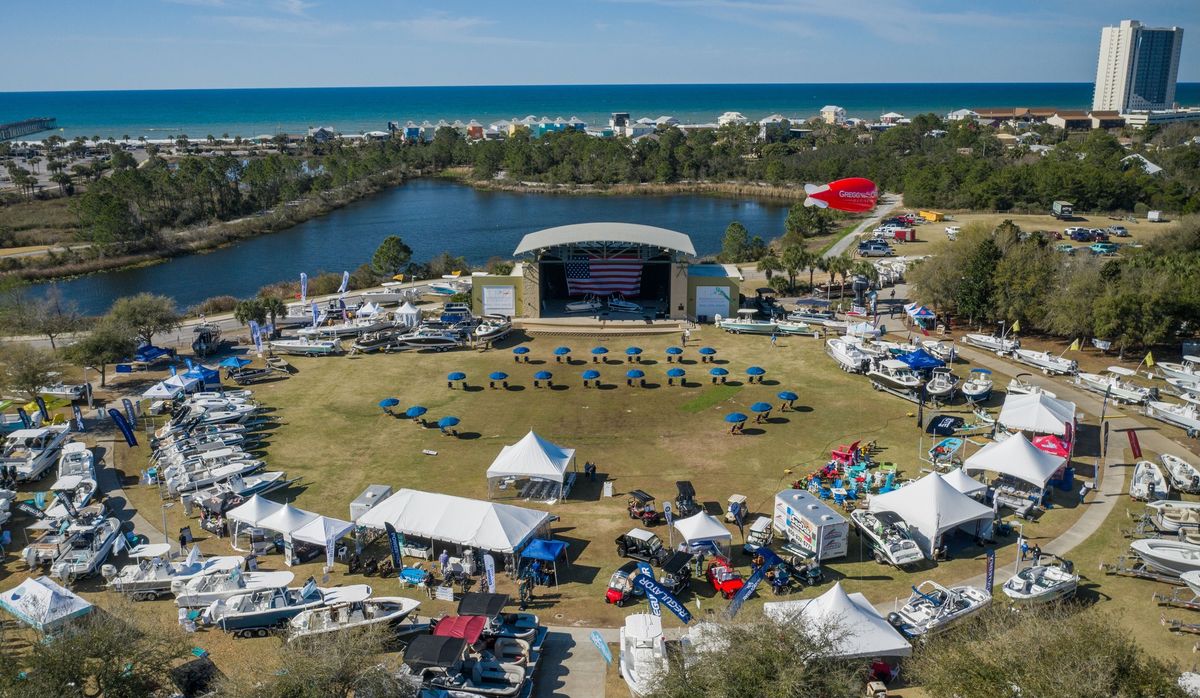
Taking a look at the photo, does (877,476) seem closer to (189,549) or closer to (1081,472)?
(1081,472)

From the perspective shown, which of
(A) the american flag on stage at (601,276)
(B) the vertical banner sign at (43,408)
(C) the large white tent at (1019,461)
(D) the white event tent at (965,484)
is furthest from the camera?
(A) the american flag on stage at (601,276)

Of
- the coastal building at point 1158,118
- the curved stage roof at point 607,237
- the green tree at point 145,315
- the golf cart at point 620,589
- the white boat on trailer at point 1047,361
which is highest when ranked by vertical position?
the coastal building at point 1158,118

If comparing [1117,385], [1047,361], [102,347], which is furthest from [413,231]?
[1117,385]

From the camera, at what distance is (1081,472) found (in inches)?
1125

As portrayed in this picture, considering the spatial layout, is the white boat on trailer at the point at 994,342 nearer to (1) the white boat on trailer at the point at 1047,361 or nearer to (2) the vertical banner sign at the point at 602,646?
(1) the white boat on trailer at the point at 1047,361

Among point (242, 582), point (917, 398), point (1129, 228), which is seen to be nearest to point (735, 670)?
point (242, 582)

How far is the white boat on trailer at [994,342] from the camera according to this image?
40.8 m

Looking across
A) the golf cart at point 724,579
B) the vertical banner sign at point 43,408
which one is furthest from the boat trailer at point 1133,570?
the vertical banner sign at point 43,408

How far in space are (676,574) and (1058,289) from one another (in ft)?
104

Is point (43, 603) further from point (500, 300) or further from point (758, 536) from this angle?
point (500, 300)

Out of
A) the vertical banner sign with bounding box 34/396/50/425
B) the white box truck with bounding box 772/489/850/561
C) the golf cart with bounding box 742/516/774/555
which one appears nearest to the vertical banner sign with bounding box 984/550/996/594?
the white box truck with bounding box 772/489/850/561

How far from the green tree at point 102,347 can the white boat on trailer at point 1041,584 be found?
38.5 metres

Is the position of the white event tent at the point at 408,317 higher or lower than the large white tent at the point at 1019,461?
higher

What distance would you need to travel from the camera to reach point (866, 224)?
7875cm
